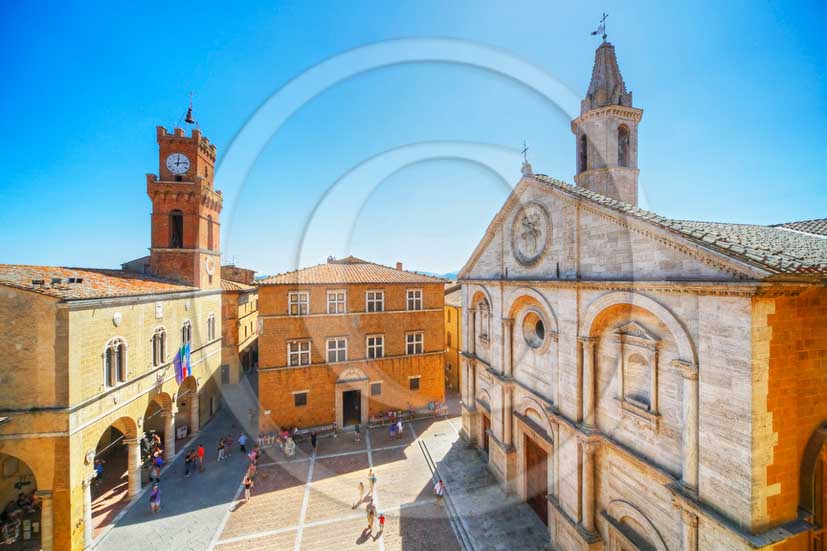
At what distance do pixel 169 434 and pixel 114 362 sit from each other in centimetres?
690

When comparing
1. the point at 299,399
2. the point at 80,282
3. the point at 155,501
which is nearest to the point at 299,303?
the point at 299,399

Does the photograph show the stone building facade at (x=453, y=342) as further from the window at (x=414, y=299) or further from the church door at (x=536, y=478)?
the church door at (x=536, y=478)

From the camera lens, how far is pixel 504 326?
1570 cm

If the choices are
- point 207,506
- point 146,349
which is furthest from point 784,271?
point 146,349

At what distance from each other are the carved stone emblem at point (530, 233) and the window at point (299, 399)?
53.8ft

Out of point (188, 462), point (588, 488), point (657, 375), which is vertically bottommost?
point (188, 462)

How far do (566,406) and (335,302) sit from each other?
611 inches

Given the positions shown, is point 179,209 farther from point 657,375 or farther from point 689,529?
point 689,529

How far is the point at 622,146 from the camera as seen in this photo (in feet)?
62.9

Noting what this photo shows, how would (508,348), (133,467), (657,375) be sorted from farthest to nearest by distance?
(133,467), (508,348), (657,375)

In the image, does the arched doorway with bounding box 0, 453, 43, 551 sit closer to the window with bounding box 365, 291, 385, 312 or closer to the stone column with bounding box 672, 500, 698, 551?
A: the window with bounding box 365, 291, 385, 312

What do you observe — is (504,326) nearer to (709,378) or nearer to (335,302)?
(709,378)

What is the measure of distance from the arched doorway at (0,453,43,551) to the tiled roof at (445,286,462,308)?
86.8ft

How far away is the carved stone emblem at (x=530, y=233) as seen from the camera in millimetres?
13161
